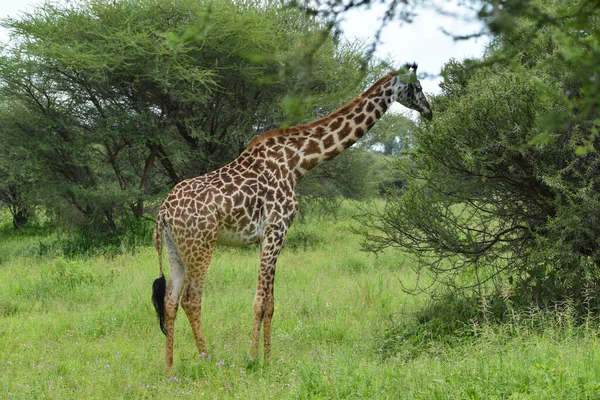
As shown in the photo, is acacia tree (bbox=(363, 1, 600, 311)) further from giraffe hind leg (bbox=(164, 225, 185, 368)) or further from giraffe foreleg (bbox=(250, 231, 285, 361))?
giraffe hind leg (bbox=(164, 225, 185, 368))

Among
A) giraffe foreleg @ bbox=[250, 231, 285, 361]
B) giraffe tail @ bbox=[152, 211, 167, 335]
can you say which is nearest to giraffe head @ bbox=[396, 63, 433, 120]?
giraffe foreleg @ bbox=[250, 231, 285, 361]

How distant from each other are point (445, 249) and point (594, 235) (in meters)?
1.39

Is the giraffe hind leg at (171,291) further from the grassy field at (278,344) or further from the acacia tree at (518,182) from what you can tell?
the acacia tree at (518,182)

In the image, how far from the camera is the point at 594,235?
18.7 feet

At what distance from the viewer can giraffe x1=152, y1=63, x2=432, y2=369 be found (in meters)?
5.62

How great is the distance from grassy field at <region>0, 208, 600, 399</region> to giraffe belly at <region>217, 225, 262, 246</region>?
98 centimetres

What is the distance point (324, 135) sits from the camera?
6.14 m

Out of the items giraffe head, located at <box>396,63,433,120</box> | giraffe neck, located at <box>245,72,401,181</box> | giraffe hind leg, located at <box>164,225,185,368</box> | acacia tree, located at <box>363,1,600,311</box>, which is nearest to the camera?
giraffe hind leg, located at <box>164,225,185,368</box>

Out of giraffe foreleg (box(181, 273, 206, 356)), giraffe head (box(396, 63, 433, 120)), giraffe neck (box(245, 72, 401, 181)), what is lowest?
giraffe foreleg (box(181, 273, 206, 356))

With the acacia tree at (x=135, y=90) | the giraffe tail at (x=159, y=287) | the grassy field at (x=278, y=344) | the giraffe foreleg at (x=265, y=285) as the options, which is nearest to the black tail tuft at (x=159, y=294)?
the giraffe tail at (x=159, y=287)

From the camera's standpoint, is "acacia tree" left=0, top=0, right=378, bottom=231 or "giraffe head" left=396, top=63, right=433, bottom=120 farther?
"acacia tree" left=0, top=0, right=378, bottom=231

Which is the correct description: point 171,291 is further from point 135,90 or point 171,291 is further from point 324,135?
point 135,90

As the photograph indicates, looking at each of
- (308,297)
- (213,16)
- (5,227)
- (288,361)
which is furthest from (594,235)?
(5,227)

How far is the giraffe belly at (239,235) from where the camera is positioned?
5.79 meters
